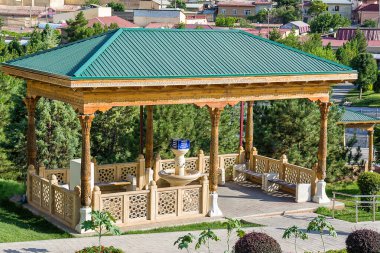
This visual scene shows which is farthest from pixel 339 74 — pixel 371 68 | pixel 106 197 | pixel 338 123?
pixel 371 68

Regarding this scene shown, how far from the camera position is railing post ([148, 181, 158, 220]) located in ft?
54.6

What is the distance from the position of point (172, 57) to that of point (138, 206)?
352 centimetres

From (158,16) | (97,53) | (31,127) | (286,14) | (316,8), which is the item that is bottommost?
(31,127)

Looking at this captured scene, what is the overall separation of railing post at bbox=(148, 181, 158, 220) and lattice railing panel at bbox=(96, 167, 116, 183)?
135 inches

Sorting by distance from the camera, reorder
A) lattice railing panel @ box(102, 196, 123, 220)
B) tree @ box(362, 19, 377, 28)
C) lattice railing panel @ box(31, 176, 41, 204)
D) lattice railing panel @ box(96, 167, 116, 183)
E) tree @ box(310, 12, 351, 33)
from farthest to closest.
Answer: tree @ box(362, 19, 377, 28)
tree @ box(310, 12, 351, 33)
lattice railing panel @ box(96, 167, 116, 183)
lattice railing panel @ box(31, 176, 41, 204)
lattice railing panel @ box(102, 196, 123, 220)

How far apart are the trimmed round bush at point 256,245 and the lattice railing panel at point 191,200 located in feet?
14.6

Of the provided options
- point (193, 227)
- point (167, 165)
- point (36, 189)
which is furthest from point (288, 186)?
point (36, 189)

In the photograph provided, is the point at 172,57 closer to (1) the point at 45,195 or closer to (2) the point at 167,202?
(2) the point at 167,202

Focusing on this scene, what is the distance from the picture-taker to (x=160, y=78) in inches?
630

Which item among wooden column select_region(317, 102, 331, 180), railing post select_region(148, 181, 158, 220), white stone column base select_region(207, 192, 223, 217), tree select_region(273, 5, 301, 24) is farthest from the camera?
tree select_region(273, 5, 301, 24)

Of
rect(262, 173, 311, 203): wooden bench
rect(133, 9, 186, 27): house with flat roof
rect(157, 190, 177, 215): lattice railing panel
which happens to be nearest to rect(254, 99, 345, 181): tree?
rect(262, 173, 311, 203): wooden bench

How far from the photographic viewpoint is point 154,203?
1673 centimetres

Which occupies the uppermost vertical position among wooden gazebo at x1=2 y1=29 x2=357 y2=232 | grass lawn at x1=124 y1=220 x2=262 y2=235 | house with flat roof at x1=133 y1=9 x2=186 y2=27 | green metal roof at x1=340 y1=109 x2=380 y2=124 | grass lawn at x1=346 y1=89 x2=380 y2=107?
house with flat roof at x1=133 y1=9 x2=186 y2=27

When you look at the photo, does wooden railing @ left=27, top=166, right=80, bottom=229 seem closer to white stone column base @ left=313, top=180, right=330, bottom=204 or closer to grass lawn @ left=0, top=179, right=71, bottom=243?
grass lawn @ left=0, top=179, right=71, bottom=243
